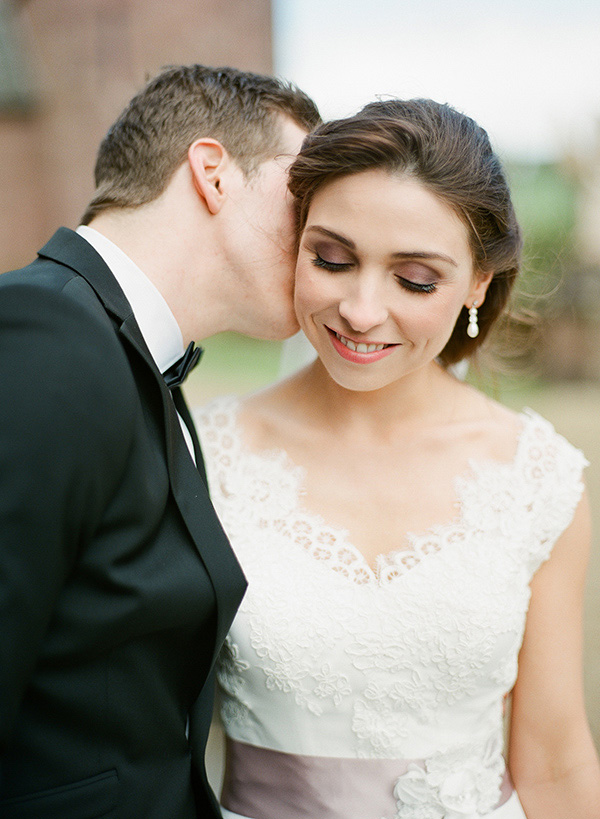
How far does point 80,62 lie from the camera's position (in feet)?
45.4

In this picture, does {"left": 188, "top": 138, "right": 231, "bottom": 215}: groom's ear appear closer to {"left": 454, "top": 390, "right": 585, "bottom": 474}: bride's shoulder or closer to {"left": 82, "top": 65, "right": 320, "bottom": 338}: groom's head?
{"left": 82, "top": 65, "right": 320, "bottom": 338}: groom's head

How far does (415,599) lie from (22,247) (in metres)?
13.5

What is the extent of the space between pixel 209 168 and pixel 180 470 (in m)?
0.92

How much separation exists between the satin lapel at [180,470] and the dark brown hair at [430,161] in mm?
656

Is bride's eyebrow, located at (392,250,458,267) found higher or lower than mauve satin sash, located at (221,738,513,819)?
higher

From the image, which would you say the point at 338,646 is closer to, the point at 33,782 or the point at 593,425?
the point at 33,782

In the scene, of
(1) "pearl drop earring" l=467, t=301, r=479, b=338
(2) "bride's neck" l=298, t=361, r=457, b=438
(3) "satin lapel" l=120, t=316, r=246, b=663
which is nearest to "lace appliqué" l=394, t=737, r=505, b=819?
(3) "satin lapel" l=120, t=316, r=246, b=663

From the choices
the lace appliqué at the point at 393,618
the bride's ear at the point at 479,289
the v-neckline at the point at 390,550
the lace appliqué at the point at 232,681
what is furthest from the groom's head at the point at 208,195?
the lace appliqué at the point at 232,681

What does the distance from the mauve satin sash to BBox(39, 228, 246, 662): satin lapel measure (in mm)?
591

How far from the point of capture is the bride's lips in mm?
2010

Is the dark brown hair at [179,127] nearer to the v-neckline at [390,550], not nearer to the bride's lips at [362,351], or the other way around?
the bride's lips at [362,351]

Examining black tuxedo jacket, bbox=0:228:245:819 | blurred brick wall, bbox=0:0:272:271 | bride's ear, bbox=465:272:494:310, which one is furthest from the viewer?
blurred brick wall, bbox=0:0:272:271

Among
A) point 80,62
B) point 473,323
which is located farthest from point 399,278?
point 80,62

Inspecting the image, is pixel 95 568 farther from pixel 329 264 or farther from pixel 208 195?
pixel 208 195
